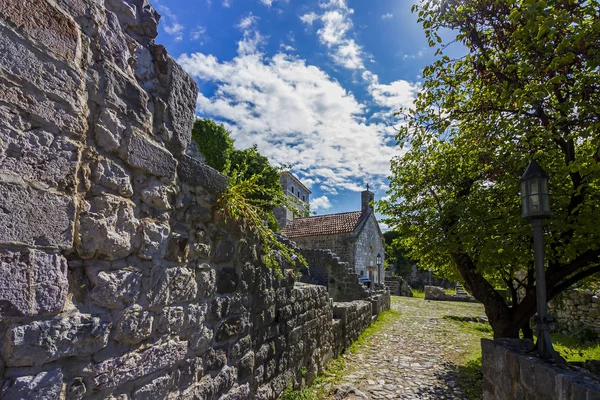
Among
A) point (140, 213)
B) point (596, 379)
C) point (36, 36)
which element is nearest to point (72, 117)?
point (36, 36)

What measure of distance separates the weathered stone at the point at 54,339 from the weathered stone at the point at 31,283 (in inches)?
2.5

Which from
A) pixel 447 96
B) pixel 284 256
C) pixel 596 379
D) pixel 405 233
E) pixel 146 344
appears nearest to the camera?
pixel 146 344

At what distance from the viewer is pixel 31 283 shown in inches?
55.1

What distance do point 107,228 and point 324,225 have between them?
58.2 ft

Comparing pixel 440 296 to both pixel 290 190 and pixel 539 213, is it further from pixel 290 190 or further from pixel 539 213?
pixel 539 213

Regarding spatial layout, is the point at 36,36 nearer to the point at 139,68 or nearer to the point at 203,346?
the point at 139,68

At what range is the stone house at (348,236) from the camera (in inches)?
692

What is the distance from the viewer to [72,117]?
159 cm

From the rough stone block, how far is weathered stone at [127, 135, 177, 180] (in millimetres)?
478

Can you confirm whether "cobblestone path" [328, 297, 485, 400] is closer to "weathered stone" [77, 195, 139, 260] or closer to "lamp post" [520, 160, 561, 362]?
"lamp post" [520, 160, 561, 362]

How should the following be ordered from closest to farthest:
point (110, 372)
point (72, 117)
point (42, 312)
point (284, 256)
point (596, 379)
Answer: point (42, 312)
point (72, 117)
point (110, 372)
point (596, 379)
point (284, 256)

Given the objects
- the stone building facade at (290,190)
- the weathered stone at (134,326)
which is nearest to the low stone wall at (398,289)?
the stone building facade at (290,190)

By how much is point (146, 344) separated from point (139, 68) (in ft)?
5.58

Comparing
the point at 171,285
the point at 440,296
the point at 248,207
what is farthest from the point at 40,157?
the point at 440,296
